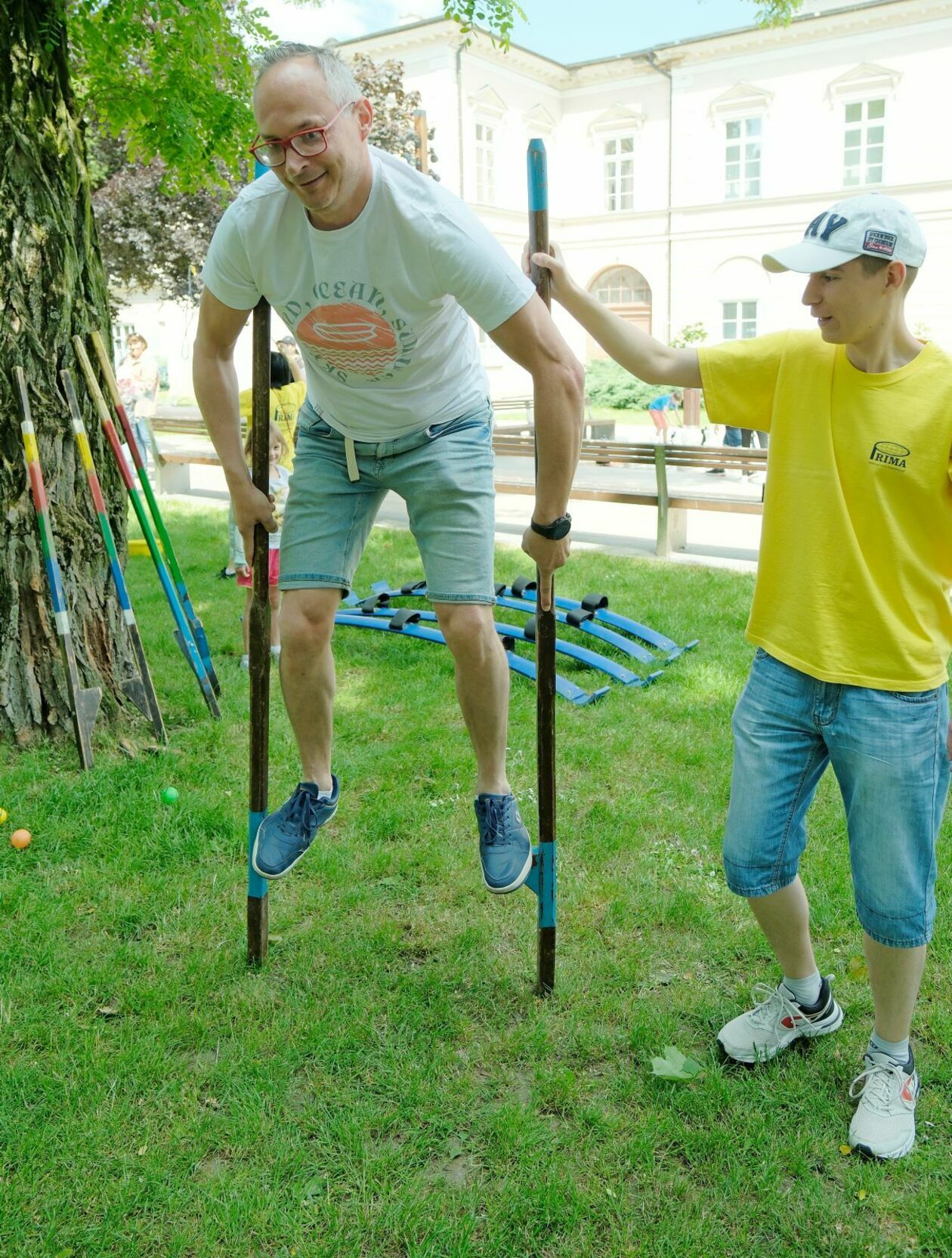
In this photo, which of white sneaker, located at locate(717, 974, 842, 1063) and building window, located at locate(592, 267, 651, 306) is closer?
white sneaker, located at locate(717, 974, 842, 1063)

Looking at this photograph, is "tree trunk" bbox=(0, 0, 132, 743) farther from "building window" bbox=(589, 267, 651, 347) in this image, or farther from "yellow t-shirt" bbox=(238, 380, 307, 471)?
"building window" bbox=(589, 267, 651, 347)

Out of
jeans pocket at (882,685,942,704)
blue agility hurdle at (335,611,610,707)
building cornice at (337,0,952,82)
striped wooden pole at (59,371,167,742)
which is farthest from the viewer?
building cornice at (337,0,952,82)

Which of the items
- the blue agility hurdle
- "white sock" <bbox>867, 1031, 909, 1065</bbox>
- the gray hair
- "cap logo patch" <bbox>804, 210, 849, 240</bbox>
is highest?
the gray hair

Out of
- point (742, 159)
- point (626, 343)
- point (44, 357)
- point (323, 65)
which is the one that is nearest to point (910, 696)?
point (626, 343)

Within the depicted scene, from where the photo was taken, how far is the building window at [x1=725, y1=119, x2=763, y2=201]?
34.7 metres

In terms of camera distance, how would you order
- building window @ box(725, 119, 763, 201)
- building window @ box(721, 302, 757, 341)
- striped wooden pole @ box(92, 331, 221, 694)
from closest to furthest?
striped wooden pole @ box(92, 331, 221, 694), building window @ box(725, 119, 763, 201), building window @ box(721, 302, 757, 341)

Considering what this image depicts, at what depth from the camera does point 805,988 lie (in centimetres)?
320

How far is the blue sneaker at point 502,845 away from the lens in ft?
11.0

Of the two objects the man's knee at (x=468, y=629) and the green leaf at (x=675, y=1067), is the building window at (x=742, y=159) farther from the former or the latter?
the green leaf at (x=675, y=1067)

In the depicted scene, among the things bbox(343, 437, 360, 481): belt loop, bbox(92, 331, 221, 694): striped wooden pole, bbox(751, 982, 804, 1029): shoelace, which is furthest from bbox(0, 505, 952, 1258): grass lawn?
bbox(343, 437, 360, 481): belt loop

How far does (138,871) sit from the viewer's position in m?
4.29

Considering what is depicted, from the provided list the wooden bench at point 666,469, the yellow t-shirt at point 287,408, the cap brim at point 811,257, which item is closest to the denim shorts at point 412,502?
the cap brim at point 811,257

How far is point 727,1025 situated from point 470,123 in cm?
3586

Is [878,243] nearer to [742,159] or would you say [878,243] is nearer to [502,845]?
[502,845]
